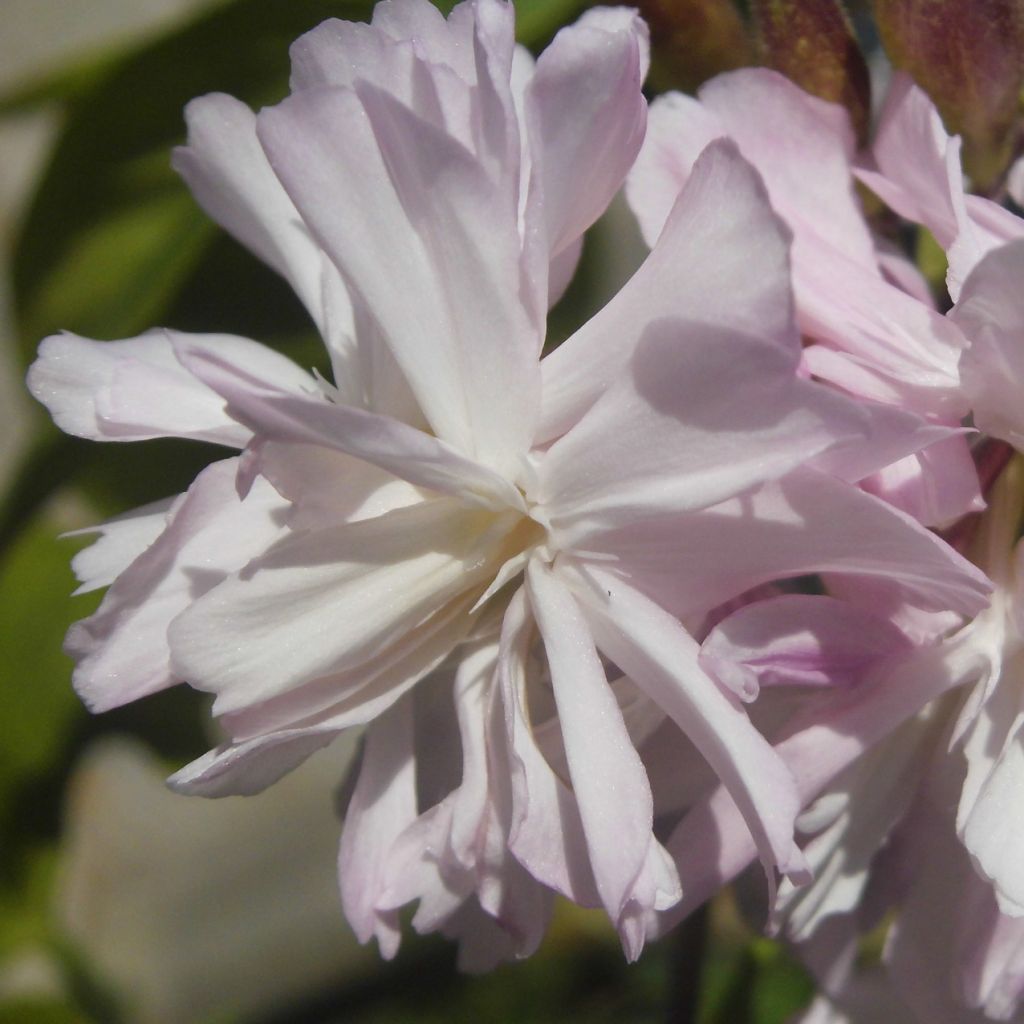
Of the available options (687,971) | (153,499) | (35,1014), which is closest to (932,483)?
(687,971)

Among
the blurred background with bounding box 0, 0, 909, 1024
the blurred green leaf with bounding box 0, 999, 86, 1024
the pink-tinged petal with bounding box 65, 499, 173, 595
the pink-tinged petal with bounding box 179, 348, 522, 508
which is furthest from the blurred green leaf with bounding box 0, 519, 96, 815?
the pink-tinged petal with bounding box 179, 348, 522, 508

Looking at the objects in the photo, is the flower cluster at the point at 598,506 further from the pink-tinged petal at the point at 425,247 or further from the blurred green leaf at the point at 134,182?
the blurred green leaf at the point at 134,182

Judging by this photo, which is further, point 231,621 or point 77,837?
point 77,837

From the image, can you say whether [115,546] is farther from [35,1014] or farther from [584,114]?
[35,1014]

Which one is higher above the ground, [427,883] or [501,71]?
[501,71]

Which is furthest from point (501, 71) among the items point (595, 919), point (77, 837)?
point (77, 837)

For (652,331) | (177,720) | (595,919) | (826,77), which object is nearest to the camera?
(652,331)

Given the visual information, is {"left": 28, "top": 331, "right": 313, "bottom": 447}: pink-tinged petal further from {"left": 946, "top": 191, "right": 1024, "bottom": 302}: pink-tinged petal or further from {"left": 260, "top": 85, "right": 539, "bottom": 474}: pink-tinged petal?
{"left": 946, "top": 191, "right": 1024, "bottom": 302}: pink-tinged petal

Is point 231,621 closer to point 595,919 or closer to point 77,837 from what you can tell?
point 595,919
